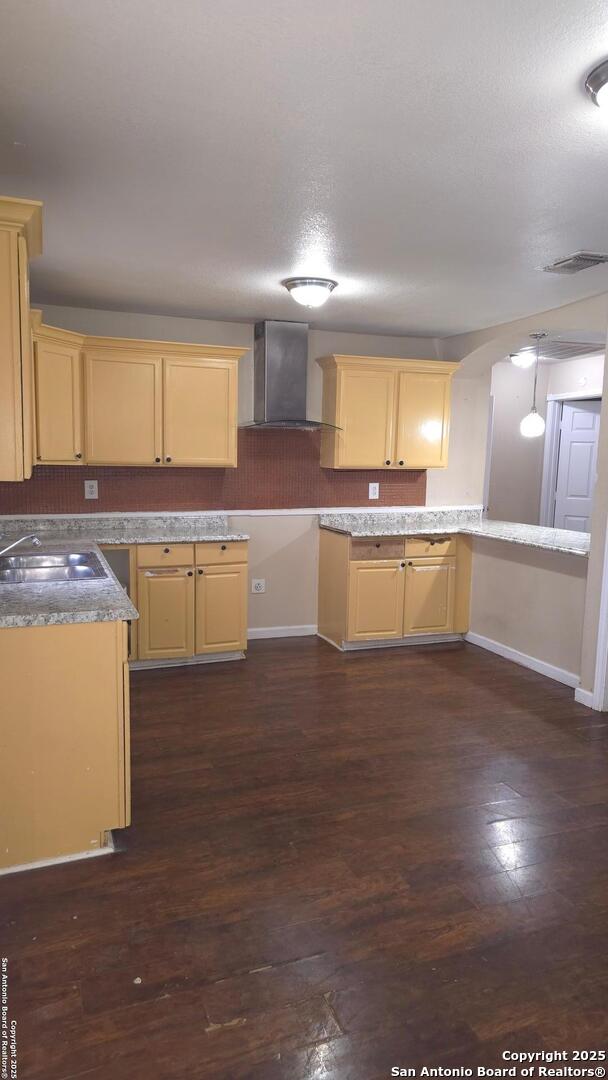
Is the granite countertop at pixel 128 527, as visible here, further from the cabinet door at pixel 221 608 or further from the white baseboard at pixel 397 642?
the white baseboard at pixel 397 642

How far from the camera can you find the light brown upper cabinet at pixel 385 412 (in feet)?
16.3

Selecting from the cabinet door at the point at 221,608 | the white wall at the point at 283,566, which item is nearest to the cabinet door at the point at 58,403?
the cabinet door at the point at 221,608

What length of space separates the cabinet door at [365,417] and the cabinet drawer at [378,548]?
626 millimetres

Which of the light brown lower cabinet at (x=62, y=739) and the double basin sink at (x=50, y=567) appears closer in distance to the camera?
the light brown lower cabinet at (x=62, y=739)

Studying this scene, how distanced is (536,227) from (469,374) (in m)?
2.79

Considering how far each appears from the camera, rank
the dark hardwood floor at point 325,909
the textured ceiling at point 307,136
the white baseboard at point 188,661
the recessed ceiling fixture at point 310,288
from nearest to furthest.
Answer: the textured ceiling at point 307,136, the dark hardwood floor at point 325,909, the recessed ceiling fixture at point 310,288, the white baseboard at point 188,661

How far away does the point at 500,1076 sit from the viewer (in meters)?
1.56

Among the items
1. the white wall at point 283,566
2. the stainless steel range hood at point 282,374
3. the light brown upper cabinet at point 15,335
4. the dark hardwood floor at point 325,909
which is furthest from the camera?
the white wall at point 283,566

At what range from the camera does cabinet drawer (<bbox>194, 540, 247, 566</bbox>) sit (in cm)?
446

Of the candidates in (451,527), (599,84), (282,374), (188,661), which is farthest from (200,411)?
(599,84)

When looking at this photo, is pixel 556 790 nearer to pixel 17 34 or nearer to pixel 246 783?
pixel 246 783

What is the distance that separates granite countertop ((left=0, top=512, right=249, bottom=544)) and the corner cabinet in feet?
1.32

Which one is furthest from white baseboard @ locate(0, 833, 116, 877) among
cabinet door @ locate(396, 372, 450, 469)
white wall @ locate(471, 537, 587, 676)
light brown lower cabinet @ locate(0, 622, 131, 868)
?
cabinet door @ locate(396, 372, 450, 469)

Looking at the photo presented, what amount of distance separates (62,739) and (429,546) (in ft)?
10.8
